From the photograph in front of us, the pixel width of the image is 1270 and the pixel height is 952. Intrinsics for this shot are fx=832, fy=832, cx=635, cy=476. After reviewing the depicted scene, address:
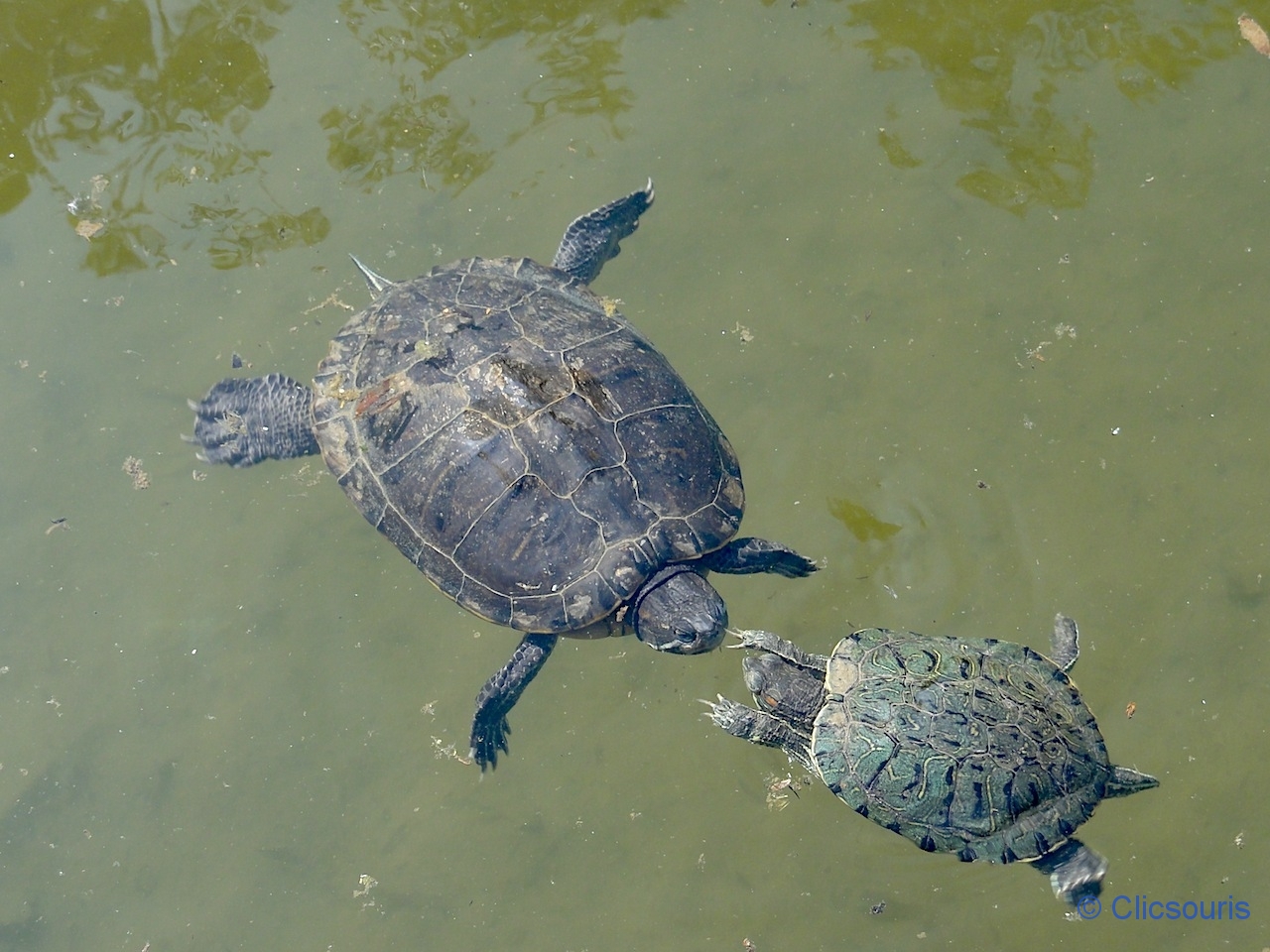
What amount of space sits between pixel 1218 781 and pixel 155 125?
7535 mm

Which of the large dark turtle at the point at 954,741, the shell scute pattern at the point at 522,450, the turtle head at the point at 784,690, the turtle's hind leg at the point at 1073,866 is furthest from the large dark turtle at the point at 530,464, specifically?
the turtle's hind leg at the point at 1073,866

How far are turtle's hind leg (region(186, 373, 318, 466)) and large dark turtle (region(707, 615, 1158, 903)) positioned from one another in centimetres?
293

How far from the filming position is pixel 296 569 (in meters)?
5.02

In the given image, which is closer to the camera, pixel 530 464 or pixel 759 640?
pixel 530 464

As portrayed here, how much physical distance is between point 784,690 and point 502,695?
58.9 inches

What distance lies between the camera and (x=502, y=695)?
4.48 metres

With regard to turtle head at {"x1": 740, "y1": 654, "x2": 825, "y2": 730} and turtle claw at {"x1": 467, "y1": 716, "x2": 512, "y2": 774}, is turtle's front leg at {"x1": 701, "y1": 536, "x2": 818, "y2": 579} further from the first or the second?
turtle claw at {"x1": 467, "y1": 716, "x2": 512, "y2": 774}

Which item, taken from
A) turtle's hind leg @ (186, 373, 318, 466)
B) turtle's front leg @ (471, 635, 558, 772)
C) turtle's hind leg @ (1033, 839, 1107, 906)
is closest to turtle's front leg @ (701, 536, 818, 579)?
turtle's front leg @ (471, 635, 558, 772)

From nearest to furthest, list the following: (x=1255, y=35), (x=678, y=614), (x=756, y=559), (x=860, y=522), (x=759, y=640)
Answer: (x=678, y=614) → (x=759, y=640) → (x=756, y=559) → (x=860, y=522) → (x=1255, y=35)

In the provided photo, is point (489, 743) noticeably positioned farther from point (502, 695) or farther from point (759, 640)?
point (759, 640)

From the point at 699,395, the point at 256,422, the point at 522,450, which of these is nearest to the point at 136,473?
the point at 256,422

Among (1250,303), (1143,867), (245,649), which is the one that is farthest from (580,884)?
(1250,303)

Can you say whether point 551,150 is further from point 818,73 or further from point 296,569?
point 296,569

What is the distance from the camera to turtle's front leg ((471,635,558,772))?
4465 mm
